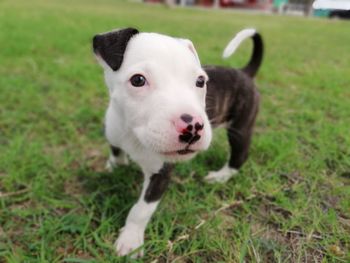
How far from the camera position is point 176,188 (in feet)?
9.30

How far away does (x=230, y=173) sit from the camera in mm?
3014

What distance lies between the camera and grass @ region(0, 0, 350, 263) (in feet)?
7.43

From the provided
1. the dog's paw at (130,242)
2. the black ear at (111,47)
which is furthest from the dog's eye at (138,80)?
the dog's paw at (130,242)

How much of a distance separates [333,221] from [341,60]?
5.86 meters

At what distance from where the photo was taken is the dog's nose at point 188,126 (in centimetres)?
170

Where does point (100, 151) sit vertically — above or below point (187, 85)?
below

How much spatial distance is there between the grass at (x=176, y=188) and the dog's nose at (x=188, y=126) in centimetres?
84

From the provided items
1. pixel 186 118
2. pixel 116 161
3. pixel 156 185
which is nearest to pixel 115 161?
pixel 116 161

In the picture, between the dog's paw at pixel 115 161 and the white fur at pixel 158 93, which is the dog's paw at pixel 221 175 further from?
the white fur at pixel 158 93

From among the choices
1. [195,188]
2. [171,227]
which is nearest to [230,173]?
[195,188]

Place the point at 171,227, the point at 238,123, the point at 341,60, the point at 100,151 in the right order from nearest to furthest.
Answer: the point at 171,227 → the point at 238,123 → the point at 100,151 → the point at 341,60

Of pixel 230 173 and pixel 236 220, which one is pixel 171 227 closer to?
pixel 236 220

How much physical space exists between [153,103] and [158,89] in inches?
3.2

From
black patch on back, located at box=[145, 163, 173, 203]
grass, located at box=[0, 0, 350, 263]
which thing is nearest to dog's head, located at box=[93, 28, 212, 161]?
black patch on back, located at box=[145, 163, 173, 203]
